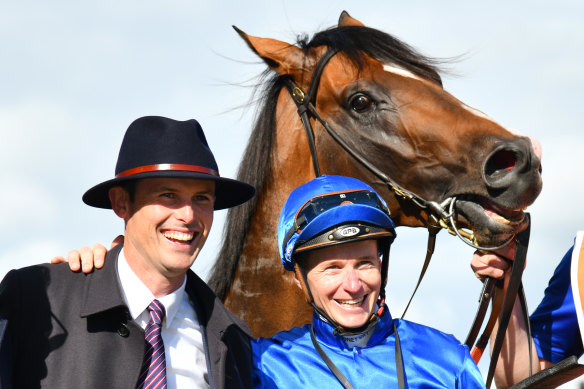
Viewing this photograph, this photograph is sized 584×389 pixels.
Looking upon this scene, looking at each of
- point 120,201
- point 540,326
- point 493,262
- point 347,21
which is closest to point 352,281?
point 120,201

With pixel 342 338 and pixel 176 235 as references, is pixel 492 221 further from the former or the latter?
pixel 176 235

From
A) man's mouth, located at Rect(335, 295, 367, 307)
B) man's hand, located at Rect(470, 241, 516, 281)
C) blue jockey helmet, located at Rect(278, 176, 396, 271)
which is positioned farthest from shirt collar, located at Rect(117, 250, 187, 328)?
man's hand, located at Rect(470, 241, 516, 281)

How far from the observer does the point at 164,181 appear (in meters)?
3.29

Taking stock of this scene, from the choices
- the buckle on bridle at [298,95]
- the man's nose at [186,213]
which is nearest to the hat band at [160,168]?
the man's nose at [186,213]

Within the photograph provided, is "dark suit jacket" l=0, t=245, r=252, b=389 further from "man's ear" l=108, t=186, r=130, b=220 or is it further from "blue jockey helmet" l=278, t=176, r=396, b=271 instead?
"blue jockey helmet" l=278, t=176, r=396, b=271

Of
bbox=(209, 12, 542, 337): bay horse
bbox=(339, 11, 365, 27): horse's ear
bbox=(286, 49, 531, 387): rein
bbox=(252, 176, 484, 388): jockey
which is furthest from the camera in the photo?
bbox=(339, 11, 365, 27): horse's ear

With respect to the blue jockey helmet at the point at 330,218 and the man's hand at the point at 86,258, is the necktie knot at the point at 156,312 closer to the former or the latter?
the man's hand at the point at 86,258

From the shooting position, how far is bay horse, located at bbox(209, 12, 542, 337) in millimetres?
4367

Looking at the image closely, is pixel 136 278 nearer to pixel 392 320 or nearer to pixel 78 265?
pixel 78 265

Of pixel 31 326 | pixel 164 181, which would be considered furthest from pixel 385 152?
pixel 31 326

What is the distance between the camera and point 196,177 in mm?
3260

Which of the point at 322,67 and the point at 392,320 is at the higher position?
the point at 322,67

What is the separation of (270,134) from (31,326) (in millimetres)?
2107

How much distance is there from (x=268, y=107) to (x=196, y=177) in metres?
1.65
